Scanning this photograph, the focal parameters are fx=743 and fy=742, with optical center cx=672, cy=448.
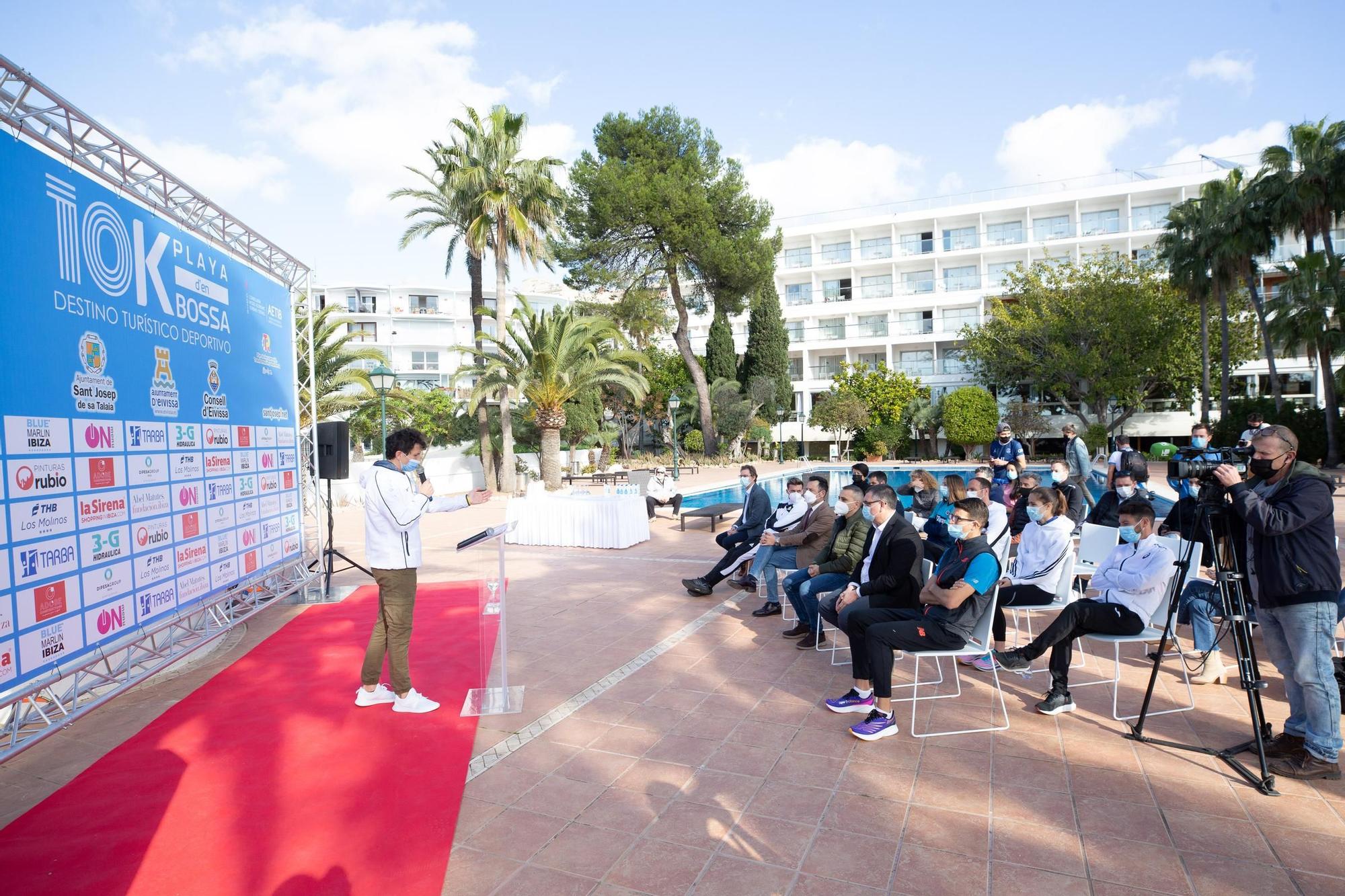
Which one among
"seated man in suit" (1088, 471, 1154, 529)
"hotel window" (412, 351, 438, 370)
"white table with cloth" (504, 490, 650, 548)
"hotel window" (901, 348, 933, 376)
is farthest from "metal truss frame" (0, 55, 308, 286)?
"hotel window" (412, 351, 438, 370)

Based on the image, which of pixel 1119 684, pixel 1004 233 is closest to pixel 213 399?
pixel 1119 684

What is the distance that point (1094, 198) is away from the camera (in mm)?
38438

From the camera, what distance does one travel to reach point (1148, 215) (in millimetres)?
38219

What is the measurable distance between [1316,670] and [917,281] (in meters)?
41.8

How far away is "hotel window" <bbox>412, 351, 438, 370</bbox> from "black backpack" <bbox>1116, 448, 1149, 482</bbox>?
184 ft

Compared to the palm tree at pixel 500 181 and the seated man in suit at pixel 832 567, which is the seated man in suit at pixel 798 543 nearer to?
the seated man in suit at pixel 832 567

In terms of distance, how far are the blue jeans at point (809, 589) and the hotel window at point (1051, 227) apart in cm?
3992

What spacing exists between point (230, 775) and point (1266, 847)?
510 cm

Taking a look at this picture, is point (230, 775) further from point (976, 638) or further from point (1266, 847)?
point (1266, 847)

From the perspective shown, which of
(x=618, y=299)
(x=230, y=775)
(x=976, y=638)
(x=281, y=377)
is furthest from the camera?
(x=618, y=299)

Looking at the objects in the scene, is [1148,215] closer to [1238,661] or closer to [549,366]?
[549,366]

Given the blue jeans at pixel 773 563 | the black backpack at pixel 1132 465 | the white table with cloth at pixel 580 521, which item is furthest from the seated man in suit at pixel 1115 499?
the white table with cloth at pixel 580 521

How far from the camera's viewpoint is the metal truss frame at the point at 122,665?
400 cm

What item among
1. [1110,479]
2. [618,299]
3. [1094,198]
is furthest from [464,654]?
[1094,198]
